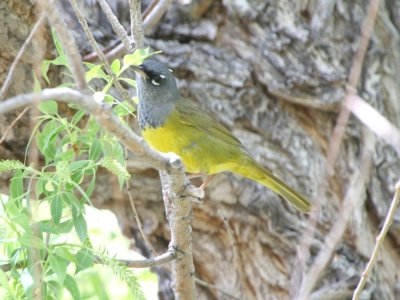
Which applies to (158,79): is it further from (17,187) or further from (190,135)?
(17,187)

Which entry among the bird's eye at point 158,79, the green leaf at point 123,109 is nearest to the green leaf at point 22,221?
the green leaf at point 123,109

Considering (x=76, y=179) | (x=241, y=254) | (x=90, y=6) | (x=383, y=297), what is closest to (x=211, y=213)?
(x=241, y=254)

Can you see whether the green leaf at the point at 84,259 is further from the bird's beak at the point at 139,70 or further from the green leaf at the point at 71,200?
the bird's beak at the point at 139,70

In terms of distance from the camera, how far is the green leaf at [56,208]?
2.44m

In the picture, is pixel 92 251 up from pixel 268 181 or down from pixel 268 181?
up

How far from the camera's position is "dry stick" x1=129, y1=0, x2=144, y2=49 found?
3.13m

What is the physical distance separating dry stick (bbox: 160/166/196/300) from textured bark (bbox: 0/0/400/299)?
3.95 ft

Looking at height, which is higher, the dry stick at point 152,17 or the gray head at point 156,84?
the dry stick at point 152,17

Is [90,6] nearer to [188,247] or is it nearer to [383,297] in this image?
[188,247]

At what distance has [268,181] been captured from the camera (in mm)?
4086

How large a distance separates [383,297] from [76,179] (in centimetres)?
236

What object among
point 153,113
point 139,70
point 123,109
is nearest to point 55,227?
point 123,109

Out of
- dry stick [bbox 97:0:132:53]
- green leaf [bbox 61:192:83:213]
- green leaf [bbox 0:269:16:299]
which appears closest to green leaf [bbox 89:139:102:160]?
green leaf [bbox 61:192:83:213]

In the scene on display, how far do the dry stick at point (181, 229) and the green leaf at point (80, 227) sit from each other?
31 cm
